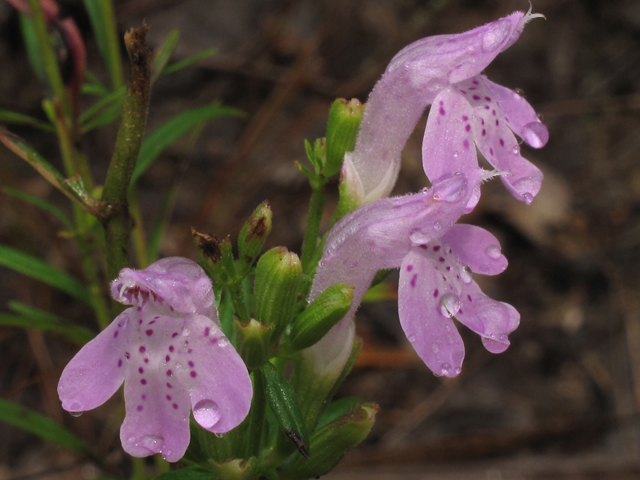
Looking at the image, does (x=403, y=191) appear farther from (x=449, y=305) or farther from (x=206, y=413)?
(x=206, y=413)

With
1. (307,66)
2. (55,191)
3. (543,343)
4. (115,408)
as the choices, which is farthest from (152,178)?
(543,343)

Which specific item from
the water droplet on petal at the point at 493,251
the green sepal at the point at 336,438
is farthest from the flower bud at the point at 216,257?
the water droplet on petal at the point at 493,251

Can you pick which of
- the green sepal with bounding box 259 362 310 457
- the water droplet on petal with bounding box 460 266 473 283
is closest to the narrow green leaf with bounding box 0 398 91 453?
the green sepal with bounding box 259 362 310 457

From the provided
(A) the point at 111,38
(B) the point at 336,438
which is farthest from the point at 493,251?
(A) the point at 111,38

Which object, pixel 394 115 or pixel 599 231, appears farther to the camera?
pixel 599 231

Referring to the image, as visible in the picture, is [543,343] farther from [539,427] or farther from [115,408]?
[115,408]
